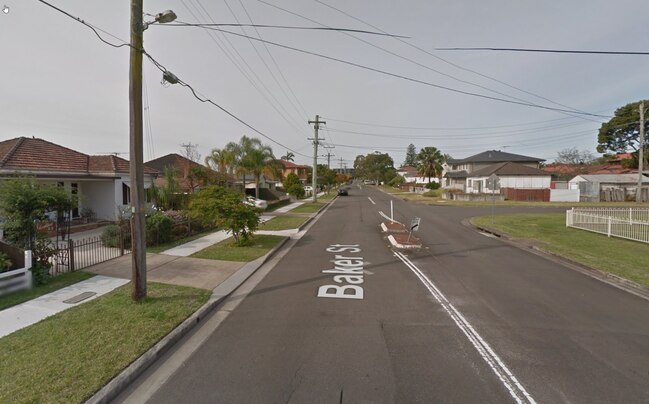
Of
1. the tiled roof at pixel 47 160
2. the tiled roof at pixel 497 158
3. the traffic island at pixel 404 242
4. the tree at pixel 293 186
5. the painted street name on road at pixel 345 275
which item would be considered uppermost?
the tiled roof at pixel 497 158

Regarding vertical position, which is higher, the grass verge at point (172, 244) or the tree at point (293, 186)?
→ the tree at point (293, 186)

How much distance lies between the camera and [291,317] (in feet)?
17.4

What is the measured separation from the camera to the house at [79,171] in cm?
1361

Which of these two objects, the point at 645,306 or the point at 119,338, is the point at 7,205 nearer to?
the point at 119,338

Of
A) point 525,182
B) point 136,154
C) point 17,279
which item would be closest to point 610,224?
point 136,154

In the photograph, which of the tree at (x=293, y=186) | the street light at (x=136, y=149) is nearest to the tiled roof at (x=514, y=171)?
the tree at (x=293, y=186)

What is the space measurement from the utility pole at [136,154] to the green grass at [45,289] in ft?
7.32

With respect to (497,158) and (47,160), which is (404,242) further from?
(497,158)

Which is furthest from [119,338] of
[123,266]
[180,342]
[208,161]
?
[208,161]

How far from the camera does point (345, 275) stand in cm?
781

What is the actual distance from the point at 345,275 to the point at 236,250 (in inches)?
174

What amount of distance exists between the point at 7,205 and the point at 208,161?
20.1 meters

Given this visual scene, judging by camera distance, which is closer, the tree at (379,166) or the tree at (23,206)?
the tree at (23,206)

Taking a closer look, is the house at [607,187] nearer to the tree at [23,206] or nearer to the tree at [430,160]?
the tree at [430,160]
